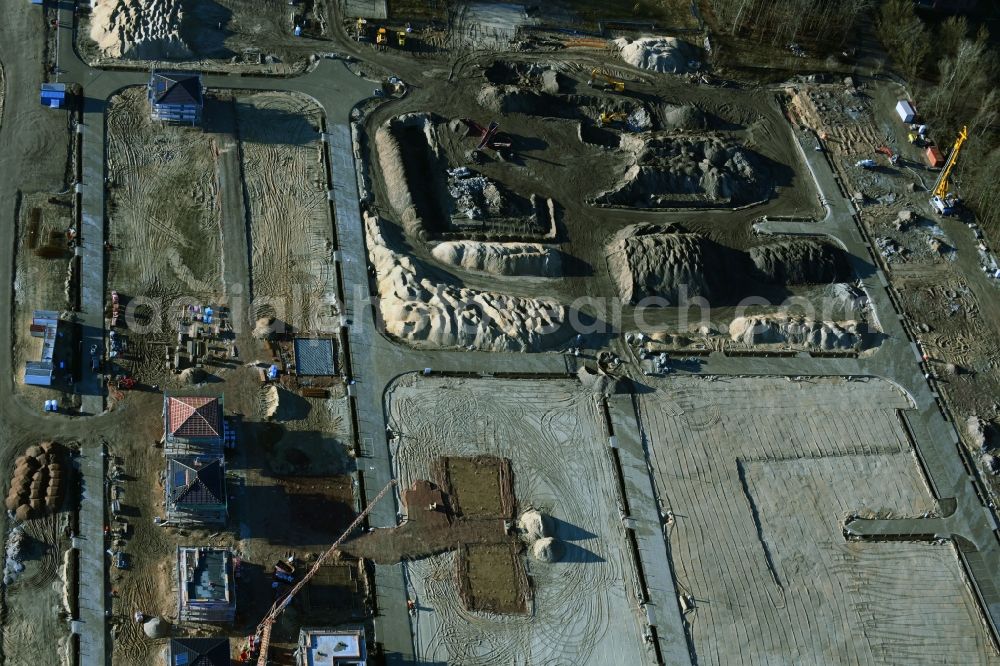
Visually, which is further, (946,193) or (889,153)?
(889,153)

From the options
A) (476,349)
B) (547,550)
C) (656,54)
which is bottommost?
(547,550)

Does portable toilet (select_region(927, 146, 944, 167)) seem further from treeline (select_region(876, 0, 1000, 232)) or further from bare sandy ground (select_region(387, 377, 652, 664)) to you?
bare sandy ground (select_region(387, 377, 652, 664))

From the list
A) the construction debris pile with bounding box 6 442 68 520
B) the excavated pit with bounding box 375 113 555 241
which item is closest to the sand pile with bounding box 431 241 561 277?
the excavated pit with bounding box 375 113 555 241

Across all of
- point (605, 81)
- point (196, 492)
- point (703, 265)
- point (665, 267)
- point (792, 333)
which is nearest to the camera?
point (196, 492)

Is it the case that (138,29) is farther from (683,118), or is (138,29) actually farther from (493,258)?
(683,118)

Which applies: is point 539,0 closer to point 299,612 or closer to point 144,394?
point 144,394

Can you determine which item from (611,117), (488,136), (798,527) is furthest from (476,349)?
(611,117)

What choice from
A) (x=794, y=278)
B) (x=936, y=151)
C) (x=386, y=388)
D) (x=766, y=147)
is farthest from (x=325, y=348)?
(x=936, y=151)
